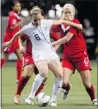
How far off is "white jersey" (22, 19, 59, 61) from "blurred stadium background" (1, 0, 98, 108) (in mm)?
1024

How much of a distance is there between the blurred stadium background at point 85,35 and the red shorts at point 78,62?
0.72m

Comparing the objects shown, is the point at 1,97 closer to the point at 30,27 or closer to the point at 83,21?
the point at 30,27

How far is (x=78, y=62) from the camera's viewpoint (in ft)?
44.2

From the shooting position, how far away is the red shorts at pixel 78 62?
43.9 feet

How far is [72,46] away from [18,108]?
1.88 metres

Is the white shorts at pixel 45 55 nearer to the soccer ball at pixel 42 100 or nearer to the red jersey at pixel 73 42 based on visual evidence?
the red jersey at pixel 73 42

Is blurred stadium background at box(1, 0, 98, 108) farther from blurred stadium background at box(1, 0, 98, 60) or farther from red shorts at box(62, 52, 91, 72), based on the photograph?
red shorts at box(62, 52, 91, 72)

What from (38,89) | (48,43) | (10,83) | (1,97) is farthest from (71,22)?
(10,83)

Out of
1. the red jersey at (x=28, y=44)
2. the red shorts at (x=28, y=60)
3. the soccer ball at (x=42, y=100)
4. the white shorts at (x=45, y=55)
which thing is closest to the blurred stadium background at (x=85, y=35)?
the soccer ball at (x=42, y=100)

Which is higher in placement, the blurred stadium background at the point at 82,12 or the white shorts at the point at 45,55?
the white shorts at the point at 45,55

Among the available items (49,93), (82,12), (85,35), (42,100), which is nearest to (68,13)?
(42,100)

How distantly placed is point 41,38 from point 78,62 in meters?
0.96

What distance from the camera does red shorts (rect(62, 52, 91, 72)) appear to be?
1339cm

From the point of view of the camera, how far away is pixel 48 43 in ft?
42.9
